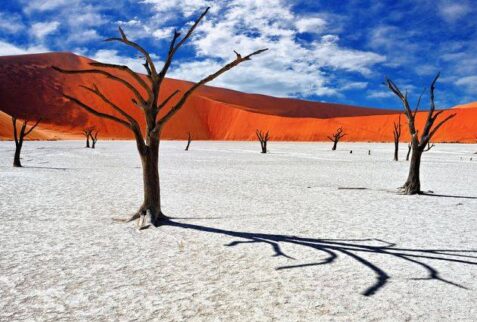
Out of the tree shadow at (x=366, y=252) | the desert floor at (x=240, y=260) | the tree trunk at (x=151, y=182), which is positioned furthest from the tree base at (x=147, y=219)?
the tree shadow at (x=366, y=252)

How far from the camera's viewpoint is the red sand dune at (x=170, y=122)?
83750 mm

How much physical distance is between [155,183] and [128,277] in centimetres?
298

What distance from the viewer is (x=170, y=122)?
308 feet

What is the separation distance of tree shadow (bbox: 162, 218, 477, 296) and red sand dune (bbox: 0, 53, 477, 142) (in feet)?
253

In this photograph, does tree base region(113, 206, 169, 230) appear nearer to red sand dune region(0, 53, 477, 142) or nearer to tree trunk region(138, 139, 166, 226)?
tree trunk region(138, 139, 166, 226)

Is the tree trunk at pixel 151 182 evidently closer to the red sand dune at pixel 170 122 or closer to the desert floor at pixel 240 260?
the desert floor at pixel 240 260

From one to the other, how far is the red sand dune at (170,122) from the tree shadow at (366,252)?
253 ft

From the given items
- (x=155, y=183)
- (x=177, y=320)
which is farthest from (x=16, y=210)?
(x=177, y=320)

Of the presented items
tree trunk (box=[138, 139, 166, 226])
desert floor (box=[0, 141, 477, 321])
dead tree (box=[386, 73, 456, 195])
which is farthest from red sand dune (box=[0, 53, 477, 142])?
tree trunk (box=[138, 139, 166, 226])

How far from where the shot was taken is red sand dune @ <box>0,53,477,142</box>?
83.8m

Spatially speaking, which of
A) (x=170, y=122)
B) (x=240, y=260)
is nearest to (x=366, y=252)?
(x=240, y=260)

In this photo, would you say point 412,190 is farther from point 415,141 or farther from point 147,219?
point 147,219

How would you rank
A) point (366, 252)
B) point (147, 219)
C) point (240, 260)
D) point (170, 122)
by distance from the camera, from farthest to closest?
1. point (170, 122)
2. point (147, 219)
3. point (366, 252)
4. point (240, 260)

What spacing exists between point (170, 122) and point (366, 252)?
9064 cm
